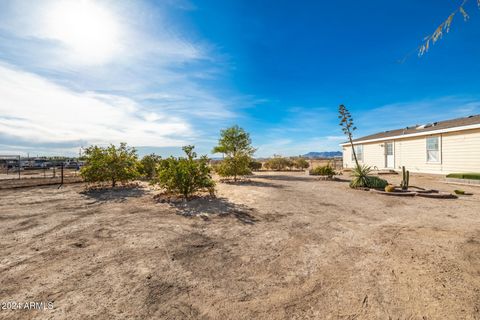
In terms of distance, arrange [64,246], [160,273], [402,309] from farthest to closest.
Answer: [64,246] < [160,273] < [402,309]

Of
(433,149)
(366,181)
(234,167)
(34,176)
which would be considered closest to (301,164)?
(433,149)

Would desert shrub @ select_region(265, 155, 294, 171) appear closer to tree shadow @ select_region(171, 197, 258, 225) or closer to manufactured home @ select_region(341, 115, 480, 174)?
manufactured home @ select_region(341, 115, 480, 174)

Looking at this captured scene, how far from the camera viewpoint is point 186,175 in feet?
26.9

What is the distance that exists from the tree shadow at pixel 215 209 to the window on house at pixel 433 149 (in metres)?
16.1

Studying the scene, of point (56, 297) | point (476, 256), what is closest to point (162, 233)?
point (56, 297)

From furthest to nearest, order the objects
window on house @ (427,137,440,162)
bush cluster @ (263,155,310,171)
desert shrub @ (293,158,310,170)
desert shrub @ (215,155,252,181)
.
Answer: bush cluster @ (263,155,310,171) < desert shrub @ (293,158,310,170) < desert shrub @ (215,155,252,181) < window on house @ (427,137,440,162)

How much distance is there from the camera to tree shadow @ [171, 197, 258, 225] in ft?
20.1

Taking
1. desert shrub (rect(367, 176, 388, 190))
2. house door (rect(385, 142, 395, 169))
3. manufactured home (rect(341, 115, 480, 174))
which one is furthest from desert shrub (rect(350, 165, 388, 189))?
house door (rect(385, 142, 395, 169))

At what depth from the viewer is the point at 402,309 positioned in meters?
2.44

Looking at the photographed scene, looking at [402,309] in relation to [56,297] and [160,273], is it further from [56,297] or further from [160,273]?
[56,297]

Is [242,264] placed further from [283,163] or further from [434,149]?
[283,163]

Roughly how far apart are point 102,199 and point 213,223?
226 inches

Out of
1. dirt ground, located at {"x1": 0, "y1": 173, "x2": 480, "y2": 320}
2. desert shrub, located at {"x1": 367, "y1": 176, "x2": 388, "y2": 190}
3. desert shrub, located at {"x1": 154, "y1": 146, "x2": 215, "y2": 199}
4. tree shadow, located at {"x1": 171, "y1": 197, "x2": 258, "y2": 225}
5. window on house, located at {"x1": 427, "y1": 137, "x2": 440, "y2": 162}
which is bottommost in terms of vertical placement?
dirt ground, located at {"x1": 0, "y1": 173, "x2": 480, "y2": 320}

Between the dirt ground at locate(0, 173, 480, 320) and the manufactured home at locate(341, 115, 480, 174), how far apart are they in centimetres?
993
